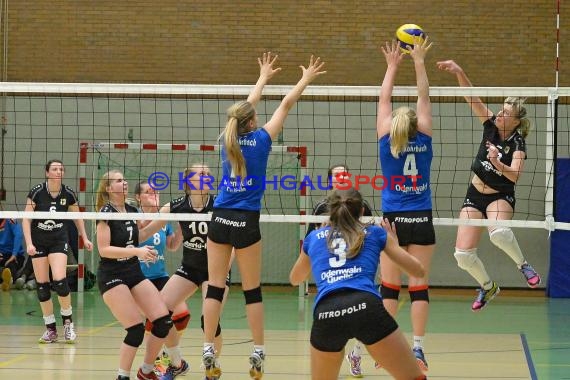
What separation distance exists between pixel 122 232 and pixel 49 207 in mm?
3350

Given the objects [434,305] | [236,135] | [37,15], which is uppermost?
[37,15]

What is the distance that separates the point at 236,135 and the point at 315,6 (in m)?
10.00

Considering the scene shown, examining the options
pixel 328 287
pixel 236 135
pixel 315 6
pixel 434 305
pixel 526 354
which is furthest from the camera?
pixel 315 6

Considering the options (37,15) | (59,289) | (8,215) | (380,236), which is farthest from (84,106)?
(380,236)

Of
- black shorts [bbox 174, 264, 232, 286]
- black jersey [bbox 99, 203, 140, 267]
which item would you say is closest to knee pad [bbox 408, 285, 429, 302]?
black shorts [bbox 174, 264, 232, 286]

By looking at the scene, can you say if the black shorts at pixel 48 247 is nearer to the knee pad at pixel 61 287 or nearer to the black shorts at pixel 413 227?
the knee pad at pixel 61 287

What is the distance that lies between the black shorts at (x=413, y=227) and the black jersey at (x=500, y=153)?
4.64 feet

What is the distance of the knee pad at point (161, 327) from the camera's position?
279 inches

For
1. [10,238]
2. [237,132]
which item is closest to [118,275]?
[237,132]

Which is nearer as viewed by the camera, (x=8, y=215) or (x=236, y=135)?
(x=236, y=135)

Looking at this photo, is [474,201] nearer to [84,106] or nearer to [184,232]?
[184,232]

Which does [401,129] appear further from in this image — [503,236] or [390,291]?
[503,236]

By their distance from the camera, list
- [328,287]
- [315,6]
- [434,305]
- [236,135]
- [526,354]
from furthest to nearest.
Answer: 1. [315,6]
2. [434,305]
3. [526,354]
4. [236,135]
5. [328,287]

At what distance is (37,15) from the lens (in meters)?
16.3
